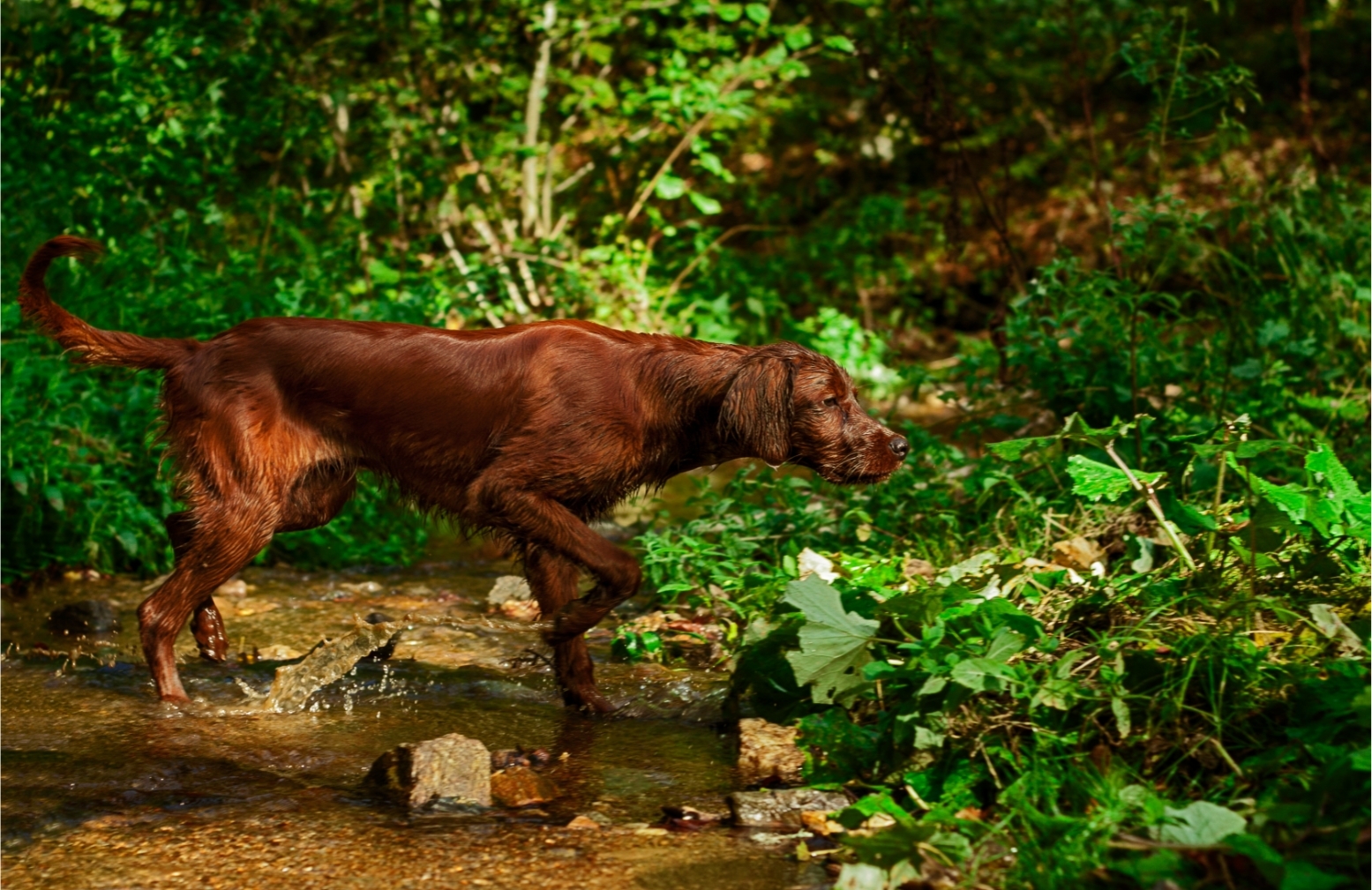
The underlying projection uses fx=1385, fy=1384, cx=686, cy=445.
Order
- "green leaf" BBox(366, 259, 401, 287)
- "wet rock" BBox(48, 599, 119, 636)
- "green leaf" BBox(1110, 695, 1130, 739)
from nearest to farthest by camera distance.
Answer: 1. "green leaf" BBox(1110, 695, 1130, 739)
2. "wet rock" BBox(48, 599, 119, 636)
3. "green leaf" BBox(366, 259, 401, 287)

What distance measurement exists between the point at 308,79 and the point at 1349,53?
9.01m

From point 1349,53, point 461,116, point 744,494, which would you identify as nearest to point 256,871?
point 744,494

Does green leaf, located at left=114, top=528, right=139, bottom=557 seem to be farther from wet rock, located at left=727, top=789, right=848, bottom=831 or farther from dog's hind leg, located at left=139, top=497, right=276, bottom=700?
wet rock, located at left=727, top=789, right=848, bottom=831

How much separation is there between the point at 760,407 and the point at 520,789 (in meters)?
1.45

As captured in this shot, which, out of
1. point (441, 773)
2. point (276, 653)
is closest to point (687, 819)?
point (441, 773)

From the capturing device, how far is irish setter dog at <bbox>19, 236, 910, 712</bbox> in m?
4.31

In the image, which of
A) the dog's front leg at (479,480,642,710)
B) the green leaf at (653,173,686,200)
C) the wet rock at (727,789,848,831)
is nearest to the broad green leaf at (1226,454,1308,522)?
the wet rock at (727,789,848,831)

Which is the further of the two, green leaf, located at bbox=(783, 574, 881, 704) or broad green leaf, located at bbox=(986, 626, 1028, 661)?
green leaf, located at bbox=(783, 574, 881, 704)

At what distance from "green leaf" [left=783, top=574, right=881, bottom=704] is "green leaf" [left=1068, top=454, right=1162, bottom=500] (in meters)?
0.71

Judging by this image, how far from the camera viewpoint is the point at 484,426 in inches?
175

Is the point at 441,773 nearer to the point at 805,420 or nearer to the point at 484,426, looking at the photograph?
the point at 484,426

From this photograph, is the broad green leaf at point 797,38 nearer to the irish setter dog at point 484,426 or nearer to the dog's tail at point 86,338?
the irish setter dog at point 484,426

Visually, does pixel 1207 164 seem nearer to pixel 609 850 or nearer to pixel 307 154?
pixel 307 154

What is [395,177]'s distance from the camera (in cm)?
905
